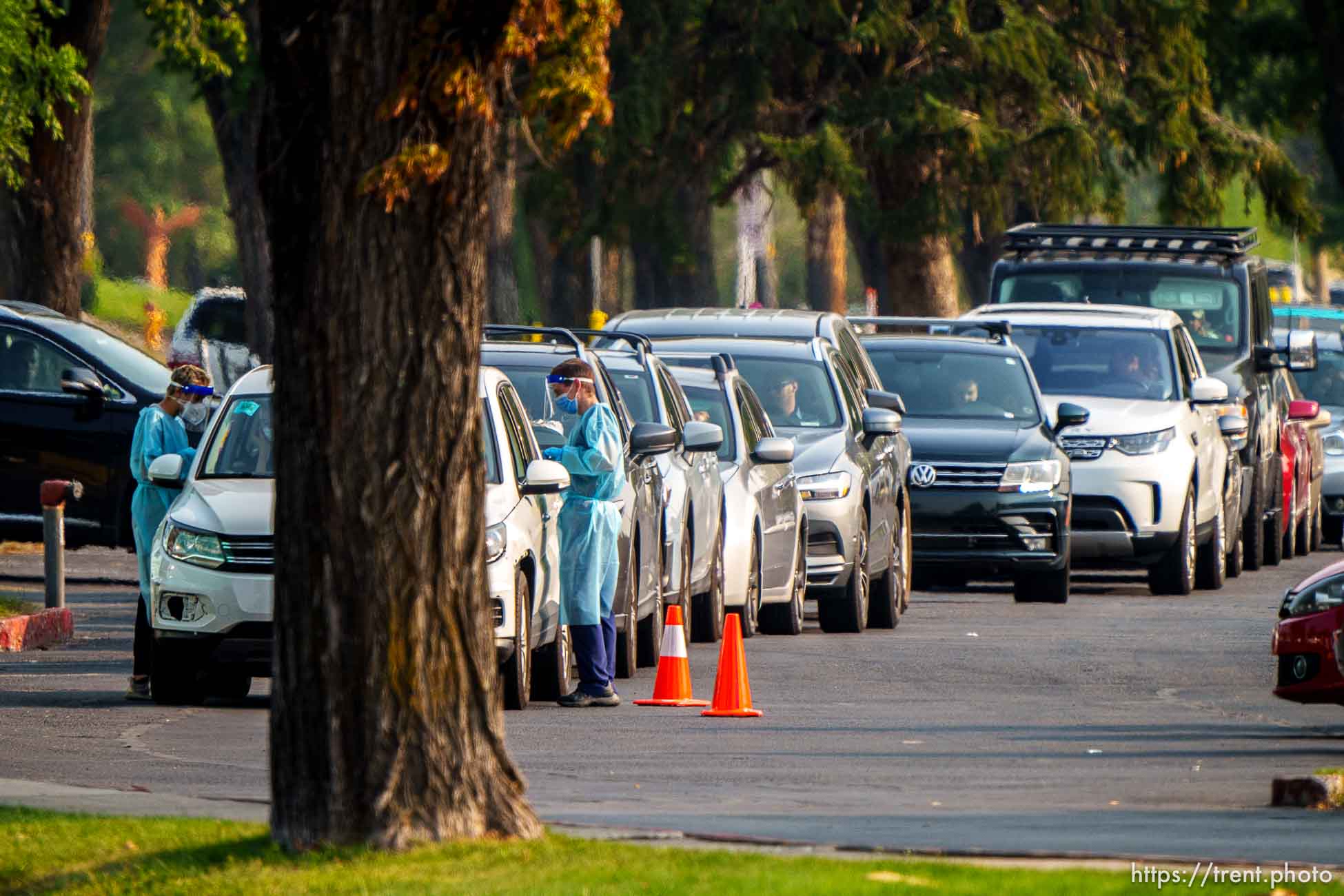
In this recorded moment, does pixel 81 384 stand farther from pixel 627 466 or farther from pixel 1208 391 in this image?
pixel 1208 391

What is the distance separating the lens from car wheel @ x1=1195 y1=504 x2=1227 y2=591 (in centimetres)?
2444

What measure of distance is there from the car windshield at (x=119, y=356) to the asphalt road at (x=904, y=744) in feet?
9.56

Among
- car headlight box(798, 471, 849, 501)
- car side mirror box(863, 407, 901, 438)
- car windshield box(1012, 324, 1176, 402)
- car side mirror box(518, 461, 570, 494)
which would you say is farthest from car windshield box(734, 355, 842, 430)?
car side mirror box(518, 461, 570, 494)

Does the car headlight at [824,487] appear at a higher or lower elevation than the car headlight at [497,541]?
higher

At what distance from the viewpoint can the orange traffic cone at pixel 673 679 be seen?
14.8 metres

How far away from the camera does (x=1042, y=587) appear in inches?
899

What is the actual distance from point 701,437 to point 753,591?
2.12 metres

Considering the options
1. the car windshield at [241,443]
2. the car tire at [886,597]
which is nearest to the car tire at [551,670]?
the car windshield at [241,443]

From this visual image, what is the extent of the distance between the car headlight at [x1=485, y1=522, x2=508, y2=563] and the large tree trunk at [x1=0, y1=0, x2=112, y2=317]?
16.2 meters

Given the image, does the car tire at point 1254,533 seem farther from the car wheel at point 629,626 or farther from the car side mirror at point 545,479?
the car side mirror at point 545,479

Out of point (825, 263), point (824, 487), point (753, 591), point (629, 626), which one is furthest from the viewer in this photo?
point (825, 263)

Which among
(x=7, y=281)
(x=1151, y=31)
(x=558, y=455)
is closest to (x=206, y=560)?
(x=558, y=455)

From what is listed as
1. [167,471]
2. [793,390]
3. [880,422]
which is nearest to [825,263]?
[793,390]

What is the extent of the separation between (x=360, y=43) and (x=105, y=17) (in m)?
22.1
